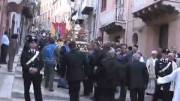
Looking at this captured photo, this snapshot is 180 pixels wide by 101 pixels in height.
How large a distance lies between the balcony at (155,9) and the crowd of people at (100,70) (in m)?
5.57

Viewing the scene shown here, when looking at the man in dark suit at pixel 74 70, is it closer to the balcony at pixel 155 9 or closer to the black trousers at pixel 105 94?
the black trousers at pixel 105 94

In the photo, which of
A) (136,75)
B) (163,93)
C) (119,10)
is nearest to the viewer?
(136,75)

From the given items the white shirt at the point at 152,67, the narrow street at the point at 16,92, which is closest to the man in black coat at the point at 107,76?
the narrow street at the point at 16,92

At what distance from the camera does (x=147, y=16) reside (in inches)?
1040

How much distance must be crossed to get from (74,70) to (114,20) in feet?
61.4

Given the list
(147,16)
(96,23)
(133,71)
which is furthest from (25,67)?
(96,23)

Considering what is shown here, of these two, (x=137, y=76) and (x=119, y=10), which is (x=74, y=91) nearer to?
(x=137, y=76)

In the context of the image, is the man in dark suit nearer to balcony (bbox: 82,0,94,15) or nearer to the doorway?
the doorway

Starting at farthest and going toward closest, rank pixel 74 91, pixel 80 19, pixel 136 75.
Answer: pixel 80 19 → pixel 136 75 → pixel 74 91

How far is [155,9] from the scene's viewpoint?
24.5 m

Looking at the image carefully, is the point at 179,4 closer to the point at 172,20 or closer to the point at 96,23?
the point at 172,20

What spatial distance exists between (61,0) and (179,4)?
195ft

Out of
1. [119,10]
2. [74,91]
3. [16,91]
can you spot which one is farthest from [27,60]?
[119,10]

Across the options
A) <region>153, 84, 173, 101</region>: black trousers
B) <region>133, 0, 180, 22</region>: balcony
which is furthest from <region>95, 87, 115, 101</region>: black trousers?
<region>133, 0, 180, 22</region>: balcony
